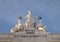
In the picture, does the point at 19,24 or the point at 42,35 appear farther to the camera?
the point at 19,24

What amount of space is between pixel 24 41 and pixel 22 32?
82.9 inches

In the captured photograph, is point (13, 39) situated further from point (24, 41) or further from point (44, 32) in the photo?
point (44, 32)

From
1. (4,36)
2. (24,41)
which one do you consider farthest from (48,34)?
(4,36)

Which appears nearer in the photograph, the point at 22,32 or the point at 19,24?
the point at 22,32

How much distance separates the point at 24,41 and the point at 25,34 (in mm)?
1427

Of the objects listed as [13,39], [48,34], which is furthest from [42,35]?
[13,39]

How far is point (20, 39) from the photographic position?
44625mm

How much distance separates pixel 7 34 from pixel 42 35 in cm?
552

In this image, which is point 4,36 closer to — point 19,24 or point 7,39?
point 7,39

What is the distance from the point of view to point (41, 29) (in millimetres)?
48625

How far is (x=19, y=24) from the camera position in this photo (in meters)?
50.6

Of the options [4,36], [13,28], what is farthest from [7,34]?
[13,28]

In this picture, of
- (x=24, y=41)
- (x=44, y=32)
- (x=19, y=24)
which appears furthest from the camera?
(x=19, y=24)

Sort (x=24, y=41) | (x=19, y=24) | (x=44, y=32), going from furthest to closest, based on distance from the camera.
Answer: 1. (x=19, y=24)
2. (x=44, y=32)
3. (x=24, y=41)
